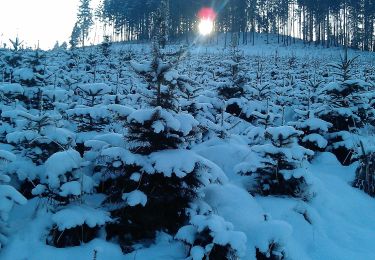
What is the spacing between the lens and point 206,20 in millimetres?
88875

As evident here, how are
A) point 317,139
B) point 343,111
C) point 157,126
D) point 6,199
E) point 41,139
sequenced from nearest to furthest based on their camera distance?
1. point 6,199
2. point 157,126
3. point 41,139
4. point 317,139
5. point 343,111

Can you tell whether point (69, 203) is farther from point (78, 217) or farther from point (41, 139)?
point (41, 139)

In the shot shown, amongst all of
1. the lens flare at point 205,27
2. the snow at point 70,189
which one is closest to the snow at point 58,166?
the snow at point 70,189

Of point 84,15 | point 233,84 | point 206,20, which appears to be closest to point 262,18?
point 206,20

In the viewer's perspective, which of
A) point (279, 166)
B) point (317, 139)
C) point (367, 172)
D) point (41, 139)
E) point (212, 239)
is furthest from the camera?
point (317, 139)

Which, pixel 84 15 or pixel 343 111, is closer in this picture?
pixel 343 111

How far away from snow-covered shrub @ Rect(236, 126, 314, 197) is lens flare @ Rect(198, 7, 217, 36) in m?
83.1

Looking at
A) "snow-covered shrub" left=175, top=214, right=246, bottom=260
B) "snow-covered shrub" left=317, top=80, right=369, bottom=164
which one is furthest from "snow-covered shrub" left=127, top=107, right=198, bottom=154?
"snow-covered shrub" left=317, top=80, right=369, bottom=164

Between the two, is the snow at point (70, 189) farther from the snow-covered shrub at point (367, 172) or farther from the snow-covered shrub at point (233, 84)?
the snow-covered shrub at point (233, 84)

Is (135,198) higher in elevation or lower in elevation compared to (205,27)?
lower

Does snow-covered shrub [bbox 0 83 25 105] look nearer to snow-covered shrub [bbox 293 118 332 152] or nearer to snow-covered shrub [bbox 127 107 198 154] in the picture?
snow-covered shrub [bbox 127 107 198 154]

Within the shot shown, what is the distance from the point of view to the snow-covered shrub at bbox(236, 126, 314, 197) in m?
6.87

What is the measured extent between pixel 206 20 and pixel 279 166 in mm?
86011

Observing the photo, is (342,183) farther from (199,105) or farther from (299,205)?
(199,105)
